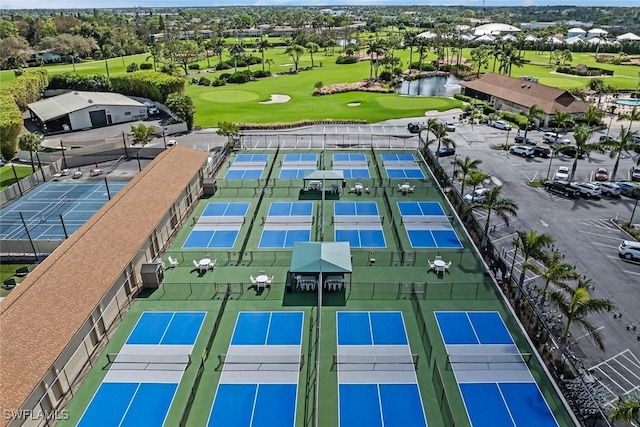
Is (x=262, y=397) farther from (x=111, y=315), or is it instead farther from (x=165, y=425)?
(x=111, y=315)

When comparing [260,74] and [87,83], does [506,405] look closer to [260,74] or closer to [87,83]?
[87,83]

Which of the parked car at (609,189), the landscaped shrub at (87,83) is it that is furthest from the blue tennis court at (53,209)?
the parked car at (609,189)

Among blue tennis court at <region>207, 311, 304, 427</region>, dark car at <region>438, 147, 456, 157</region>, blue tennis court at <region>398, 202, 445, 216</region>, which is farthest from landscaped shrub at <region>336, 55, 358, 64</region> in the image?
blue tennis court at <region>207, 311, 304, 427</region>

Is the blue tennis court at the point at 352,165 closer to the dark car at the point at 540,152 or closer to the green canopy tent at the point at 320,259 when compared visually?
the green canopy tent at the point at 320,259

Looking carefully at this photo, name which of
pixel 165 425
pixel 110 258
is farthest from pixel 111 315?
pixel 165 425

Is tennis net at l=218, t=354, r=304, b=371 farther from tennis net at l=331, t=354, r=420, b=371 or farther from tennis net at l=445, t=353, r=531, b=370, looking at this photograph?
tennis net at l=445, t=353, r=531, b=370

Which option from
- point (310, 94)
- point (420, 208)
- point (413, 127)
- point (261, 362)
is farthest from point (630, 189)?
point (310, 94)
